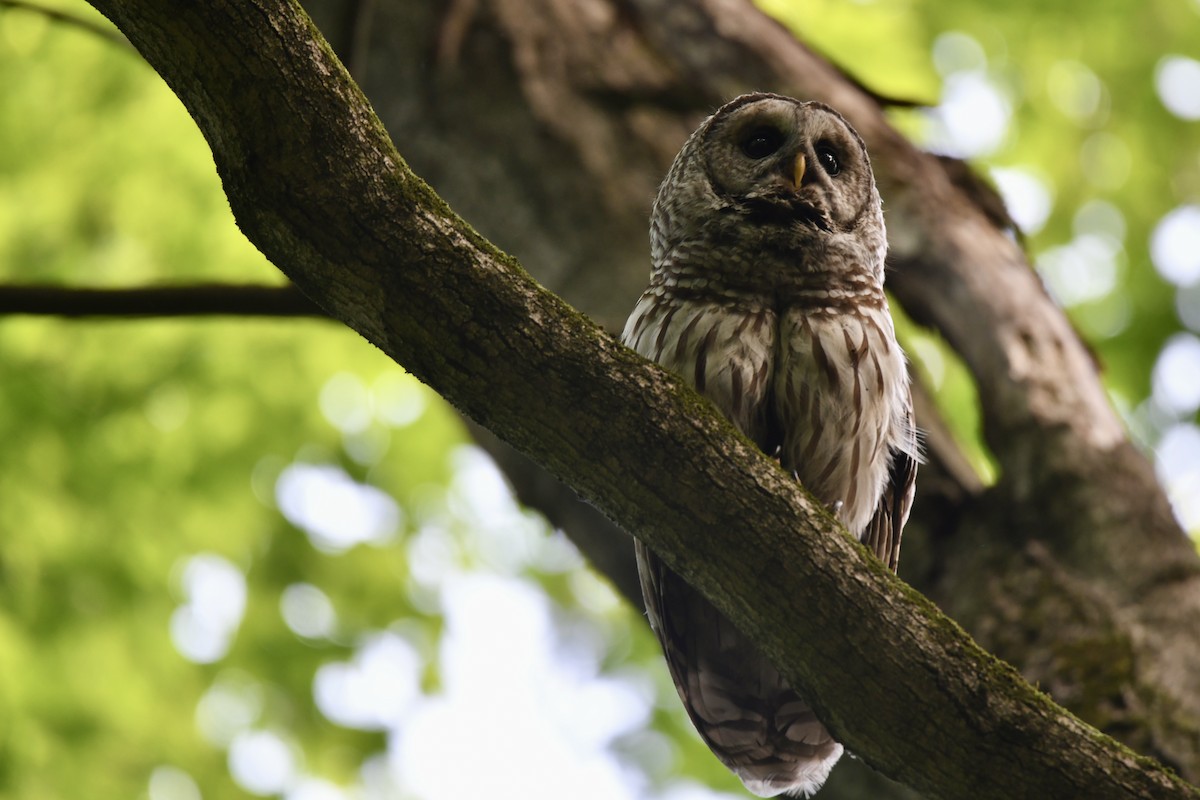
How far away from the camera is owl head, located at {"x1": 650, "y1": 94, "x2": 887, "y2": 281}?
10.8 feet

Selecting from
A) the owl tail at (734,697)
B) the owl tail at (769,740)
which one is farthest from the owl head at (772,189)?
the owl tail at (769,740)

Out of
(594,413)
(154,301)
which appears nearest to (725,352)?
(594,413)

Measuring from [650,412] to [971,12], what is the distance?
17.8 ft

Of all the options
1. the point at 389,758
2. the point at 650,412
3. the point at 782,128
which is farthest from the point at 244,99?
the point at 389,758

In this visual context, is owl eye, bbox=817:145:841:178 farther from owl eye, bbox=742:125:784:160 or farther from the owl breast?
the owl breast

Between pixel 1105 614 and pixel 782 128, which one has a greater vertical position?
pixel 782 128

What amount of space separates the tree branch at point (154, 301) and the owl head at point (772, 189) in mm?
1091

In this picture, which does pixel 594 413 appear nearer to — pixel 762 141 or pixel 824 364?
pixel 824 364

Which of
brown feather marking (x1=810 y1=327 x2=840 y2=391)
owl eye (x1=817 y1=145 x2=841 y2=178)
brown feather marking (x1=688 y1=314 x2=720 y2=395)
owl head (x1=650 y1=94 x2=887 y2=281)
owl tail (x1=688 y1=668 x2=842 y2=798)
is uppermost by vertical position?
owl eye (x1=817 y1=145 x2=841 y2=178)

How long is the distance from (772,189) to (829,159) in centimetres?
36

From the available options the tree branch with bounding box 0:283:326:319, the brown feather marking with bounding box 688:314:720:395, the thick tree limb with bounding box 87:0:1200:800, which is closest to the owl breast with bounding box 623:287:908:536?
the brown feather marking with bounding box 688:314:720:395

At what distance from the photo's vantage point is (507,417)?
219 centimetres

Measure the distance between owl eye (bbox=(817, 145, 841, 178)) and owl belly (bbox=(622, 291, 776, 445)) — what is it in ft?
2.30

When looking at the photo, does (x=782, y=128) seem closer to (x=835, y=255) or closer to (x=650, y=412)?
(x=835, y=255)
